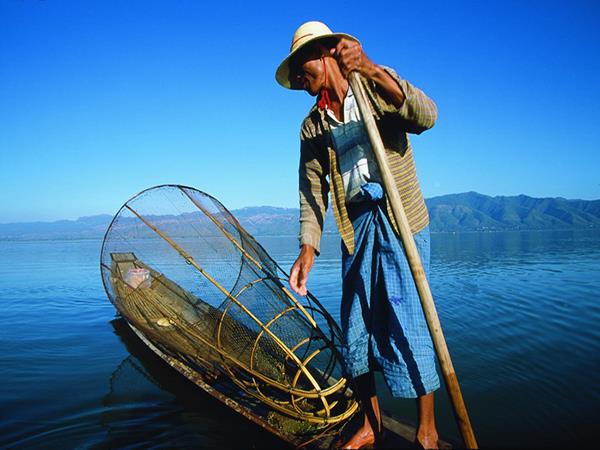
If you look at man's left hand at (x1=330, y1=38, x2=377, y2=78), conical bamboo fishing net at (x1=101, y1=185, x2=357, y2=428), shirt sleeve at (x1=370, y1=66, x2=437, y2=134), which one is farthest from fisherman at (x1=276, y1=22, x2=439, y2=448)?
conical bamboo fishing net at (x1=101, y1=185, x2=357, y2=428)

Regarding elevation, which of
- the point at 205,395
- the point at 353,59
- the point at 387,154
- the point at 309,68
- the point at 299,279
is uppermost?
the point at 309,68

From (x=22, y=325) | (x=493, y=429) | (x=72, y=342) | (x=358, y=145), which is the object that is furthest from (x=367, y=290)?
(x=22, y=325)

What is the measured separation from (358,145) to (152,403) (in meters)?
3.59

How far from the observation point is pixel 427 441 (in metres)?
1.84

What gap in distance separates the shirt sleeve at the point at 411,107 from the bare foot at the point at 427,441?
156 centimetres

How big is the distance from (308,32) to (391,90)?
65cm

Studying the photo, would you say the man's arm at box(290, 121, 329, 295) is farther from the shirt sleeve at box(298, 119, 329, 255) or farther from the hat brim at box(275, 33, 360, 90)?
the hat brim at box(275, 33, 360, 90)

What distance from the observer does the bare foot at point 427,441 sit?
184 cm

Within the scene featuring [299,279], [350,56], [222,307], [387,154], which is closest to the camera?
[350,56]

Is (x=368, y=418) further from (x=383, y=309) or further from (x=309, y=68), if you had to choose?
(x=309, y=68)

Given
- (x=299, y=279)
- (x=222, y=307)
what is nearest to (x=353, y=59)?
(x=299, y=279)

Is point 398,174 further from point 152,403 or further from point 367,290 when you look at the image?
point 152,403

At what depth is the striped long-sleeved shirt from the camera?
162 centimetres

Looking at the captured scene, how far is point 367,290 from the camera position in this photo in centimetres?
198
